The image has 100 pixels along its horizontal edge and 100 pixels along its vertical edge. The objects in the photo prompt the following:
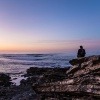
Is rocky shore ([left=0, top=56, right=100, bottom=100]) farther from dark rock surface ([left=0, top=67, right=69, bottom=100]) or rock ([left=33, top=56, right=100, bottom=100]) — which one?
dark rock surface ([left=0, top=67, right=69, bottom=100])

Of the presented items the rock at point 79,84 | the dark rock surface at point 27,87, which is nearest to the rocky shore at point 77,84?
the rock at point 79,84

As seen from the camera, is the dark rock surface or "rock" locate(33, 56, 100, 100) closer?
"rock" locate(33, 56, 100, 100)

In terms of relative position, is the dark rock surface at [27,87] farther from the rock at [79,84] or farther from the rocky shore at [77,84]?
the rock at [79,84]

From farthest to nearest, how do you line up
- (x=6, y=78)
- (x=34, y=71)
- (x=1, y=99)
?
(x=34, y=71) < (x=6, y=78) < (x=1, y=99)

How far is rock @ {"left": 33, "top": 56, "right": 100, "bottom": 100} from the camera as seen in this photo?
14.7m

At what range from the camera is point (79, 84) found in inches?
613

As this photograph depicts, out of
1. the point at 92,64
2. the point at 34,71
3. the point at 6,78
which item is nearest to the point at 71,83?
the point at 92,64

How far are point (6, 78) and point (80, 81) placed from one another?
2632 centimetres

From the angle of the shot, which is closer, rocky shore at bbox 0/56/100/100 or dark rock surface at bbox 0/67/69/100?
rocky shore at bbox 0/56/100/100

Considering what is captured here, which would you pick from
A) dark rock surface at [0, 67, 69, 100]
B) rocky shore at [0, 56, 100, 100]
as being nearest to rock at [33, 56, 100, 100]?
rocky shore at [0, 56, 100, 100]

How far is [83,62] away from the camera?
736 inches

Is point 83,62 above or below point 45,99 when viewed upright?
above

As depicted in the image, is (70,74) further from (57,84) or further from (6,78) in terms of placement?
(6,78)

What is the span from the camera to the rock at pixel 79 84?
14727 millimetres
